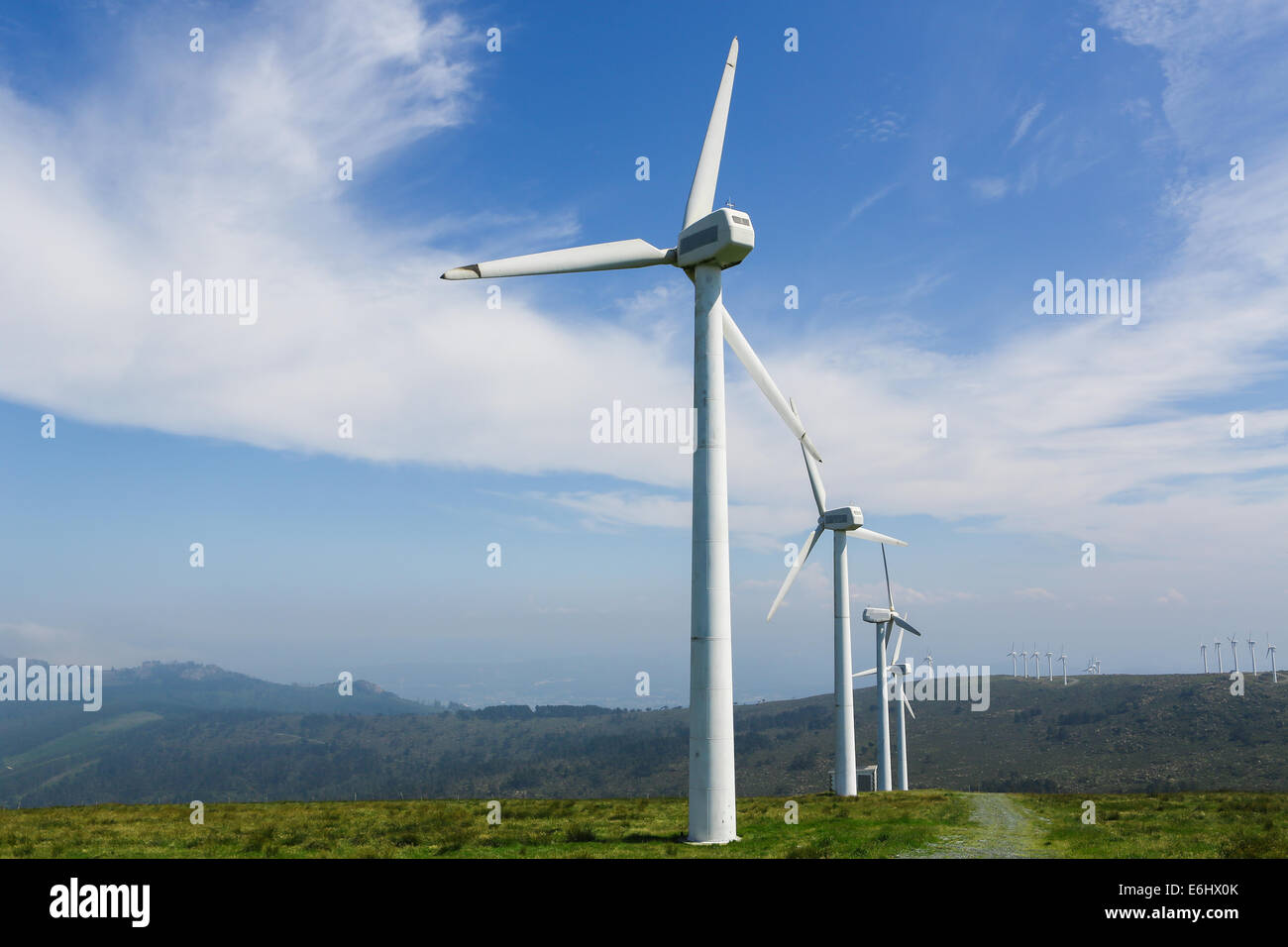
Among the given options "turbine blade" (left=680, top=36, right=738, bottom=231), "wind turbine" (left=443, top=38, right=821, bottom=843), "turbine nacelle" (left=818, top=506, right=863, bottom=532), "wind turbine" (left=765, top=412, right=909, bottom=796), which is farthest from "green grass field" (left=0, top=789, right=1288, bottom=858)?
"turbine blade" (left=680, top=36, right=738, bottom=231)

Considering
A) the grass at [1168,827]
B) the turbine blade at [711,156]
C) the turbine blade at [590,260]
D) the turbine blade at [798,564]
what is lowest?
the grass at [1168,827]

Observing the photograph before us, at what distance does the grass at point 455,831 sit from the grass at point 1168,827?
4770 millimetres

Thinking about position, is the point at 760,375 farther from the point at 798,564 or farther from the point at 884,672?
the point at 884,672

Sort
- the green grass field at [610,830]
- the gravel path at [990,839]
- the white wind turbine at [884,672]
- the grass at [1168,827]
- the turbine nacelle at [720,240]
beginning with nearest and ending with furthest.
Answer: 1. the grass at [1168,827]
2. the gravel path at [990,839]
3. the green grass field at [610,830]
4. the turbine nacelle at [720,240]
5. the white wind turbine at [884,672]

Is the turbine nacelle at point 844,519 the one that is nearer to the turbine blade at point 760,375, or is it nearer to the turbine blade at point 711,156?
the turbine blade at point 760,375

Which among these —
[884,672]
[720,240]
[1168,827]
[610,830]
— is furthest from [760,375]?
[884,672]

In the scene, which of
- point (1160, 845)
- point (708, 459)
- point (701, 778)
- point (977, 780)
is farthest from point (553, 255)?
point (977, 780)

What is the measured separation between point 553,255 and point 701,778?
19447 mm

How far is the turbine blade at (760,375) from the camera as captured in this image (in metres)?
33.9

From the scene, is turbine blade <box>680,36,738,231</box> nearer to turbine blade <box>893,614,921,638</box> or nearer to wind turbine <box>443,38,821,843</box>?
wind turbine <box>443,38,821,843</box>

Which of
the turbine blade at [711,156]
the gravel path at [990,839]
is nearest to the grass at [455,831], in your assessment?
the gravel path at [990,839]

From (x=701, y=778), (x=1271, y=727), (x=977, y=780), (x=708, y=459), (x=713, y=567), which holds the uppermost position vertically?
(x=708, y=459)
